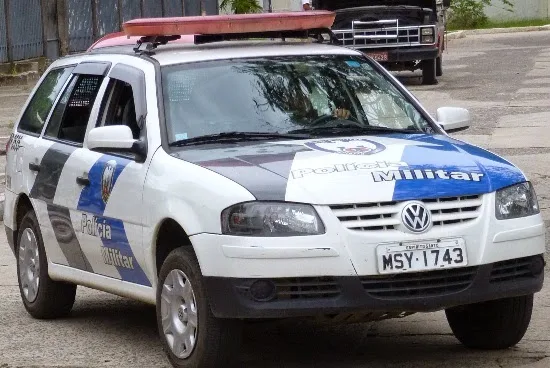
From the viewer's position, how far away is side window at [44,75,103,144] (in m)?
7.92

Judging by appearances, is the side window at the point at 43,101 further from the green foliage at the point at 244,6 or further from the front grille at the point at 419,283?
the green foliage at the point at 244,6

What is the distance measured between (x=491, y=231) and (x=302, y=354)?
50.7 inches

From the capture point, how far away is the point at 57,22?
29.7 m

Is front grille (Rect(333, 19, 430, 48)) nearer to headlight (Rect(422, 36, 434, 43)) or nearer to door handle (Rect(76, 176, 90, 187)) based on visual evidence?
headlight (Rect(422, 36, 434, 43))

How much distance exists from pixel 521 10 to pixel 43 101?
1859 inches

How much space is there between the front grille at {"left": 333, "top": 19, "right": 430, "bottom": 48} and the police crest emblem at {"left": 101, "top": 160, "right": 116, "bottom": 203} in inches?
734

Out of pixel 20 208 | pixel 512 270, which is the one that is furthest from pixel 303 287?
pixel 20 208

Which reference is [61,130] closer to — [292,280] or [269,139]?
[269,139]

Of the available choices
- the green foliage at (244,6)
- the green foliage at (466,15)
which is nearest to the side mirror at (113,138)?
the green foliage at (244,6)

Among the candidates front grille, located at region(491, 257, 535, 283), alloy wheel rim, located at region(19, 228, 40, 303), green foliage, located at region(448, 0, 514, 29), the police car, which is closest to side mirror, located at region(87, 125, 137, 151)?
the police car

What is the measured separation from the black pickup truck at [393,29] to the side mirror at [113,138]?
61.1ft

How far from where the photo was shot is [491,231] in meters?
6.30

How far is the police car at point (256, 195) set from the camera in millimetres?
6094

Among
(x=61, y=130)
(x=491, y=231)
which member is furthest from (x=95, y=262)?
(x=491, y=231)
